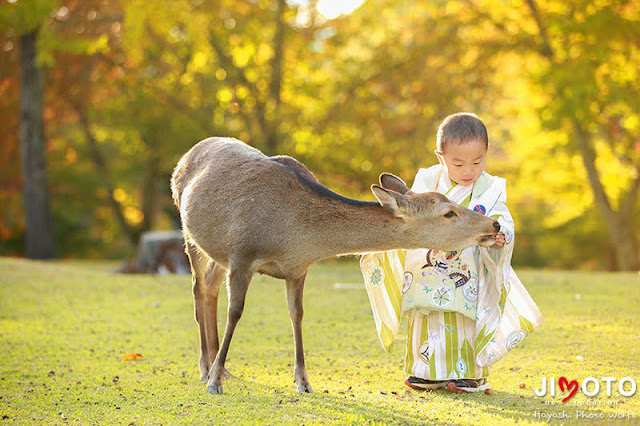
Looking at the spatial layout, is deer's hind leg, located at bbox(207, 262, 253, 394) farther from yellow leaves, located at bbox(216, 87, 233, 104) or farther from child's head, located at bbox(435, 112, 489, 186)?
yellow leaves, located at bbox(216, 87, 233, 104)

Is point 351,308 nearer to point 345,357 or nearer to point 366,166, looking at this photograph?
point 345,357

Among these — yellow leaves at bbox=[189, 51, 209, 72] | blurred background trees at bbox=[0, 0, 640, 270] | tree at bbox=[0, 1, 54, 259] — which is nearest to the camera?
blurred background trees at bbox=[0, 0, 640, 270]

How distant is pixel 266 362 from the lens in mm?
6160

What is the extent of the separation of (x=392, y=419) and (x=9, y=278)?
797cm

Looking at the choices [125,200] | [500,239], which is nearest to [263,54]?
[125,200]

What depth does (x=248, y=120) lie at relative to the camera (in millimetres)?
21000

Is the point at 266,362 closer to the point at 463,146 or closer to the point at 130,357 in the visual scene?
the point at 130,357

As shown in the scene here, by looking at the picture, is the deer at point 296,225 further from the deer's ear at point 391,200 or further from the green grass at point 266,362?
the green grass at point 266,362

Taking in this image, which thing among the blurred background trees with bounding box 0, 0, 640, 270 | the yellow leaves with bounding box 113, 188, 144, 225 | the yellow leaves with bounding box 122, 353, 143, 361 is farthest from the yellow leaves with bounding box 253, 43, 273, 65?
the yellow leaves with bounding box 122, 353, 143, 361

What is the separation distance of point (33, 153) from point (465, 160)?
48.7 feet

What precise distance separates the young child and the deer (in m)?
0.36

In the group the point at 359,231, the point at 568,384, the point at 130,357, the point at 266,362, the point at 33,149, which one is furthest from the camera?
the point at 33,149

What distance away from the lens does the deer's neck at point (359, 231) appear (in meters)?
4.87

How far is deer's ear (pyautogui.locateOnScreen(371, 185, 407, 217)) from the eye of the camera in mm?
4746
